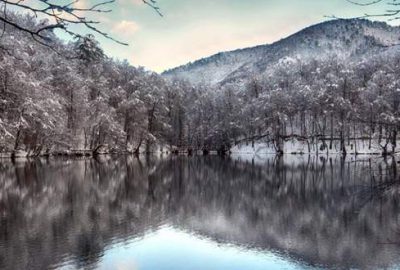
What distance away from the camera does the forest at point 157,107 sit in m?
54.6

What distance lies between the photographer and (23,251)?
14.5 meters

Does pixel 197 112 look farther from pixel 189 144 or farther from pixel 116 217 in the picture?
pixel 116 217

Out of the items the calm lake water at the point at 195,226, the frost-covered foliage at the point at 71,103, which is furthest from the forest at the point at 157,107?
the calm lake water at the point at 195,226

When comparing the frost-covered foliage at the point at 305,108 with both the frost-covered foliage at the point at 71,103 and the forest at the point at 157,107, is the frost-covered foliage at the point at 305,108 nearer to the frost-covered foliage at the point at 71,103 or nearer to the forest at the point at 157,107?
the forest at the point at 157,107

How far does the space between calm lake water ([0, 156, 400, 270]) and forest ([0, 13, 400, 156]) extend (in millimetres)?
23039

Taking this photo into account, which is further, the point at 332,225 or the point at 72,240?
the point at 332,225

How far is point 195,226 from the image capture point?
20.0 m

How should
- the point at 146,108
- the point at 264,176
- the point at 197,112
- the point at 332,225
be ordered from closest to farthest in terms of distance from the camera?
the point at 332,225, the point at 264,176, the point at 146,108, the point at 197,112

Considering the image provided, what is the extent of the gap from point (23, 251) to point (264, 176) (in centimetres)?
2915

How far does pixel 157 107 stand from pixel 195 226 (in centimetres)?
7558

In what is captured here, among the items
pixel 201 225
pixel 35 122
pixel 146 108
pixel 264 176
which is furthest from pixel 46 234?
pixel 146 108

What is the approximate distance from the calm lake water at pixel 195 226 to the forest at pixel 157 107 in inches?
907

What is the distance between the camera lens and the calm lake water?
1422 cm

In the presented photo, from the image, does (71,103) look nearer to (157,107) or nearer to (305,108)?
(157,107)
